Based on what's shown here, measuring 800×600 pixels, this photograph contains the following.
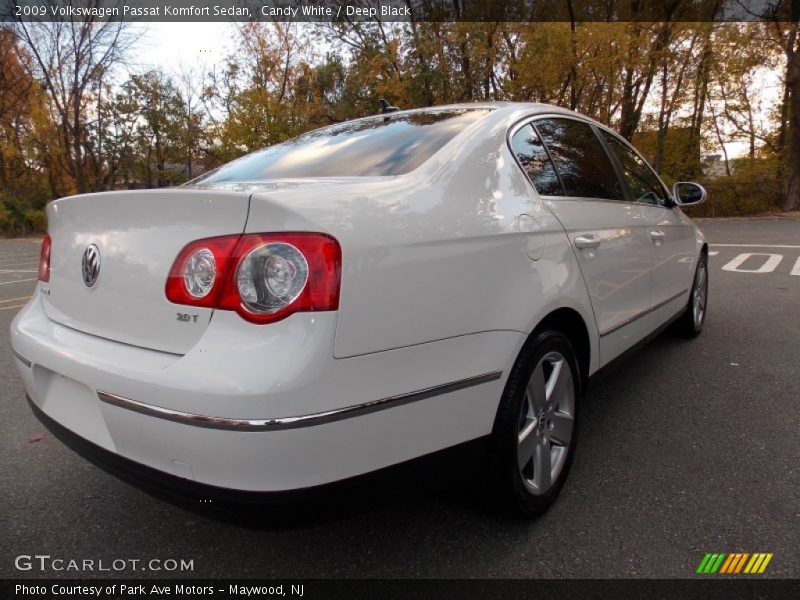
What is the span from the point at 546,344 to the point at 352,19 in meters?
22.6

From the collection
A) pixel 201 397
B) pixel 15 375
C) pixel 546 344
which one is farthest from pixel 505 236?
pixel 15 375

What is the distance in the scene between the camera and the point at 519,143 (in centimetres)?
232

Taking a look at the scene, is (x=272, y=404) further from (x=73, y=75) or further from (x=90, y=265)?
(x=73, y=75)

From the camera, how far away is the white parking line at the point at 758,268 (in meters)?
7.91

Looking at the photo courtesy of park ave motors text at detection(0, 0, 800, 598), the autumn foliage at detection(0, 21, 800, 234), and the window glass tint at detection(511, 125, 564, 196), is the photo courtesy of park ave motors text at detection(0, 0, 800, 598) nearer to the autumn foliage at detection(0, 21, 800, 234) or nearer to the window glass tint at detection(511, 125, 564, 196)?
the window glass tint at detection(511, 125, 564, 196)

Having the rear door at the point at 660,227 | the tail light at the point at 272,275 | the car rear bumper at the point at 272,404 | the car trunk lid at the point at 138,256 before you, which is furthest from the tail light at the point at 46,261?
the rear door at the point at 660,227

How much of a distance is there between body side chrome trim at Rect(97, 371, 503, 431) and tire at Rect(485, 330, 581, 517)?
325mm

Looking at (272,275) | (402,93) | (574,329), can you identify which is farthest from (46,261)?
(402,93)

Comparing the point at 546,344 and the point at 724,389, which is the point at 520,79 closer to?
the point at 724,389

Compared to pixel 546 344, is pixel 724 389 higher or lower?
lower

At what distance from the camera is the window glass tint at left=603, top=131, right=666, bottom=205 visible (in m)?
3.27

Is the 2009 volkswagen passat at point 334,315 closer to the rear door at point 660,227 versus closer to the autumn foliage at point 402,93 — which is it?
the rear door at point 660,227

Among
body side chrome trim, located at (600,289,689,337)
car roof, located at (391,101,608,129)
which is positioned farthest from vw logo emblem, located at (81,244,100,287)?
body side chrome trim, located at (600,289,689,337)

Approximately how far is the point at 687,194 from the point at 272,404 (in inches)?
149
